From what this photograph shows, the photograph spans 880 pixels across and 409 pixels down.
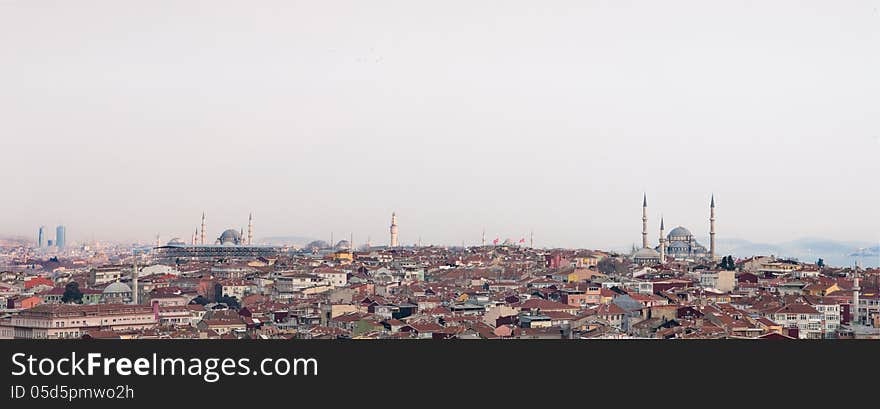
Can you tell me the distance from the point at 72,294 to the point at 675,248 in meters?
27.6

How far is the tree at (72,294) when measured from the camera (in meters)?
32.5

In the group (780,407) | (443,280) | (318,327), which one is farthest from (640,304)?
(780,407)

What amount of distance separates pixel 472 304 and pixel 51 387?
17523 millimetres

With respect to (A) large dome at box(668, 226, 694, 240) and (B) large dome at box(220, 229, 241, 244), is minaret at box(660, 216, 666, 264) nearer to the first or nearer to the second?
(A) large dome at box(668, 226, 694, 240)

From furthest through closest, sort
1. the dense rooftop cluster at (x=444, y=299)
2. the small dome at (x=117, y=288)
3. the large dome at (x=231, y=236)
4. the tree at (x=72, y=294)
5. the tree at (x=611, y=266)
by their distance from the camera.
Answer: the large dome at (x=231, y=236) < the tree at (x=611, y=266) < the small dome at (x=117, y=288) < the tree at (x=72, y=294) < the dense rooftop cluster at (x=444, y=299)

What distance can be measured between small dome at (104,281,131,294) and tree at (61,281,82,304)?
0.60 metres

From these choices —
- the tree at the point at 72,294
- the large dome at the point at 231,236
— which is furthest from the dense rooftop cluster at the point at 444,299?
the large dome at the point at 231,236

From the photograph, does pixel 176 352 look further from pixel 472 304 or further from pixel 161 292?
pixel 161 292

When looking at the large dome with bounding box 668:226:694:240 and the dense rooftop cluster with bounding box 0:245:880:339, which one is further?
the large dome with bounding box 668:226:694:240

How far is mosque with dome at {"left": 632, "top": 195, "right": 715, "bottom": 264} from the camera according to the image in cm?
4959

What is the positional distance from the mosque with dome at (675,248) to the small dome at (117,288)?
1915 cm

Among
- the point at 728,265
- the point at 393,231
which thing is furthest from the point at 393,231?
the point at 728,265

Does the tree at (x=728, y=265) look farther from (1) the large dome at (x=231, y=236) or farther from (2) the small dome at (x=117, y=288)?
(1) the large dome at (x=231, y=236)

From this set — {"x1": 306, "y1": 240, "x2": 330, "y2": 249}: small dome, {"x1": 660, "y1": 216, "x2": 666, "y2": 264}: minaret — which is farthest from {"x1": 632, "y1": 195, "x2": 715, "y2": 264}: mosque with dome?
{"x1": 306, "y1": 240, "x2": 330, "y2": 249}: small dome
